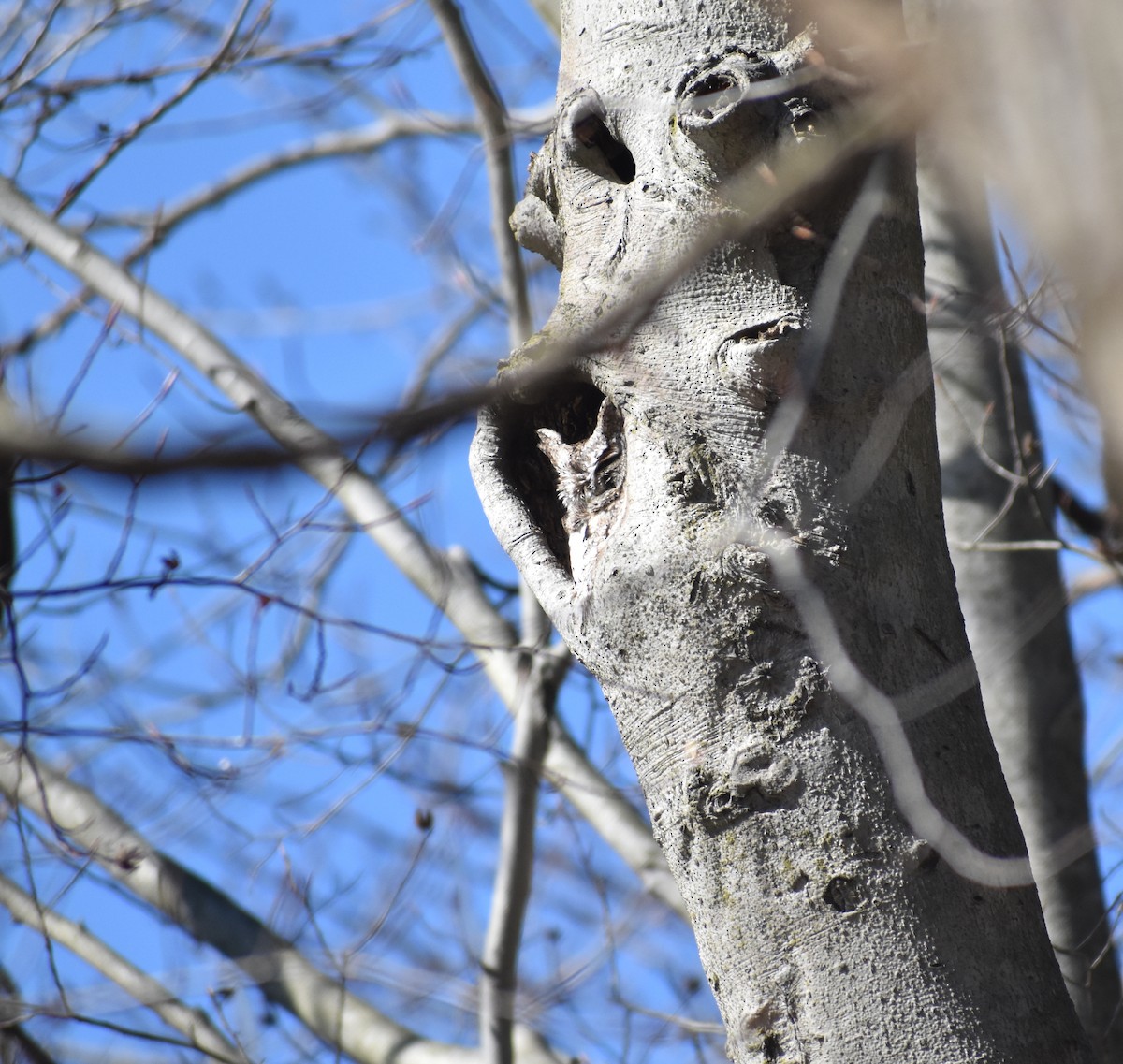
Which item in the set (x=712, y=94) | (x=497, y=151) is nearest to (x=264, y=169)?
(x=497, y=151)

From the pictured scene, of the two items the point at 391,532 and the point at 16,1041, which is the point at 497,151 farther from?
the point at 16,1041

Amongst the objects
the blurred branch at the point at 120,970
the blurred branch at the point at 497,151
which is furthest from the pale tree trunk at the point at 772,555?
the blurred branch at the point at 120,970

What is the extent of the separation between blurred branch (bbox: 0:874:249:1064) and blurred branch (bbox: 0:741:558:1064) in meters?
0.13

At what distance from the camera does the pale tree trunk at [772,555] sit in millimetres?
1053

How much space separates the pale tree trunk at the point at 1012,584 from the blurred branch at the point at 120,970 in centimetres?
154

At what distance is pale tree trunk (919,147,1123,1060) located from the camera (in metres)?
2.20

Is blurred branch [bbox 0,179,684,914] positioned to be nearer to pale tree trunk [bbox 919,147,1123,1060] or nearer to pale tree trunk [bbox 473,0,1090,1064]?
pale tree trunk [bbox 919,147,1123,1060]

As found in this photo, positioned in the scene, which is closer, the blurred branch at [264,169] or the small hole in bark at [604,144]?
the small hole in bark at [604,144]

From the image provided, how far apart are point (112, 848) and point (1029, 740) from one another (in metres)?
1.89

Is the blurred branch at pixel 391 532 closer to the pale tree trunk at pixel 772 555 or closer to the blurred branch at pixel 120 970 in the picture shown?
the blurred branch at pixel 120 970

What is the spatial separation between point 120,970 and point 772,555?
2.03m

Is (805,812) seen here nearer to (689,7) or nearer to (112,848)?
(689,7)

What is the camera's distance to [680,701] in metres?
1.15

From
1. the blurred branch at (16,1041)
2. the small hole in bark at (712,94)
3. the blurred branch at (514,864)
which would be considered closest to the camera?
the small hole in bark at (712,94)
